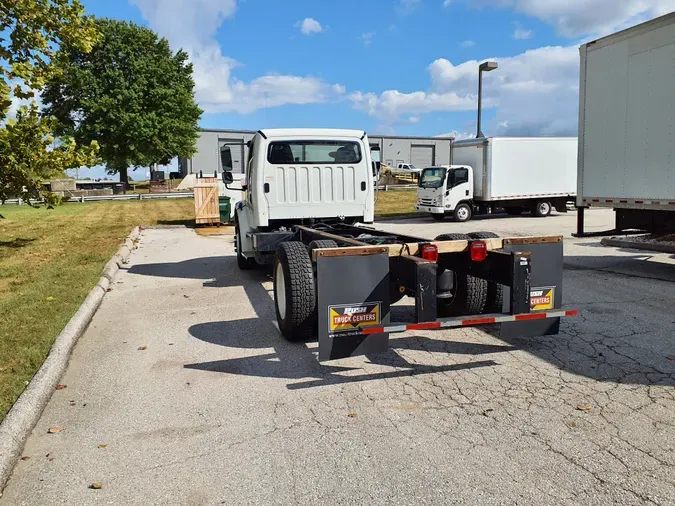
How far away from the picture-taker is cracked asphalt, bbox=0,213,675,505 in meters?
3.10

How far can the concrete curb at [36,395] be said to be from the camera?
3545 millimetres

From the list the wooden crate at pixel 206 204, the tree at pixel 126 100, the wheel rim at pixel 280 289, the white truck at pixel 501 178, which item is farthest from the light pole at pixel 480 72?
the tree at pixel 126 100

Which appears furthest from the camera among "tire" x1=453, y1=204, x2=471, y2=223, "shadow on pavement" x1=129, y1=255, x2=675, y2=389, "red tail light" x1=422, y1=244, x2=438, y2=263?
"tire" x1=453, y1=204, x2=471, y2=223

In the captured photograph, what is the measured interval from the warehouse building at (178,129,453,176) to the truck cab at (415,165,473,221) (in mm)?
36414

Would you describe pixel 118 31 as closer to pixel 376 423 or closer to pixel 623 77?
pixel 623 77

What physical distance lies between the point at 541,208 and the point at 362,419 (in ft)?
71.2

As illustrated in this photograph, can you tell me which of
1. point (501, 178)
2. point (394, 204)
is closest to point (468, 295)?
point (501, 178)

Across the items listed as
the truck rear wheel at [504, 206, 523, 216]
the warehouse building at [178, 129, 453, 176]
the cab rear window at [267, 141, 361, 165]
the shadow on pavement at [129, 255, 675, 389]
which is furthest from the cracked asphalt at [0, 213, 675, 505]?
the warehouse building at [178, 129, 453, 176]

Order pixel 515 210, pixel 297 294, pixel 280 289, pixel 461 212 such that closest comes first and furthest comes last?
1. pixel 297 294
2. pixel 280 289
3. pixel 461 212
4. pixel 515 210

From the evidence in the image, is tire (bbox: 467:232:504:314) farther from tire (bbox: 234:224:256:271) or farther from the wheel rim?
tire (bbox: 234:224:256:271)

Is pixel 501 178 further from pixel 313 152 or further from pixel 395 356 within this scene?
pixel 395 356

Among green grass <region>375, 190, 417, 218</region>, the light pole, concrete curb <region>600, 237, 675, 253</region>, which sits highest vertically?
the light pole

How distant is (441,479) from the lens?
3.15 metres

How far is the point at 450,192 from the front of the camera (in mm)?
22234
